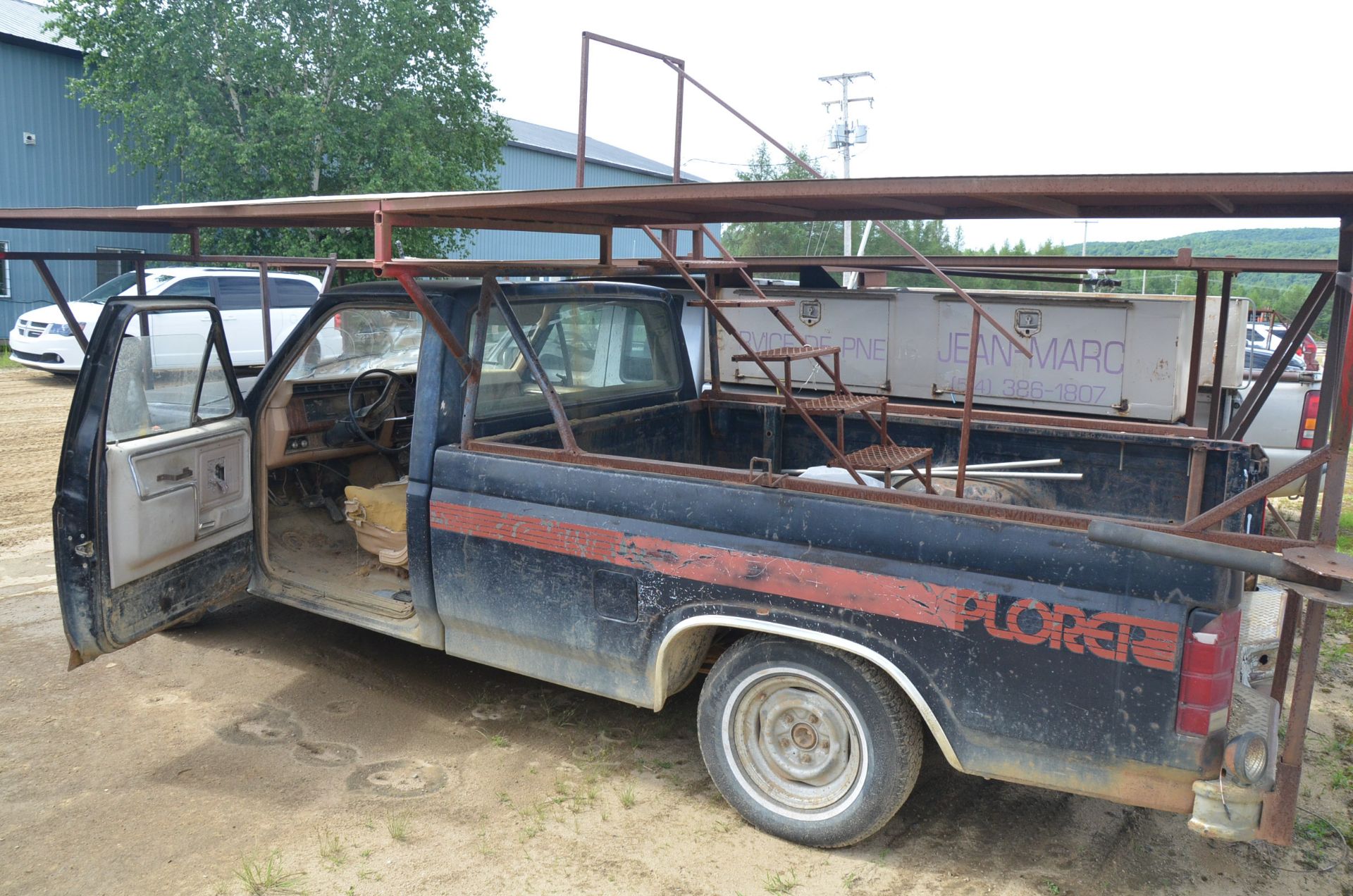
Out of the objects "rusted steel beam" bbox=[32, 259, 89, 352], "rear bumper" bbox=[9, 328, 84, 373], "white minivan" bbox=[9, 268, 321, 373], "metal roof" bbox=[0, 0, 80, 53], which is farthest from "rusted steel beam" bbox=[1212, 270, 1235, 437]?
"metal roof" bbox=[0, 0, 80, 53]

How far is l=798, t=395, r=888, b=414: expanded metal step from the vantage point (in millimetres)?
3975

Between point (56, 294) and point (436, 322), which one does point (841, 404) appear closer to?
point (436, 322)

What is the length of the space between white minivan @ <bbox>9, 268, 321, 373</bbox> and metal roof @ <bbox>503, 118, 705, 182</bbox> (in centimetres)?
1382

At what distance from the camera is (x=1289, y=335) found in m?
3.88

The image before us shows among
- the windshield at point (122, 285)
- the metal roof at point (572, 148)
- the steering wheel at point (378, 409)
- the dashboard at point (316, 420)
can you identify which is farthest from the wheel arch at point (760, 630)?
the metal roof at point (572, 148)

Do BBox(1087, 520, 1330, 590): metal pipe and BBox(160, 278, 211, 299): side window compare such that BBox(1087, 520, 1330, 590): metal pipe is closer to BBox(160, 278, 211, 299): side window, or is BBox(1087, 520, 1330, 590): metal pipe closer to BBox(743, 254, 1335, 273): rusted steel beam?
BBox(743, 254, 1335, 273): rusted steel beam

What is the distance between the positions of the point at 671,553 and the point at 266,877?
61.2 inches

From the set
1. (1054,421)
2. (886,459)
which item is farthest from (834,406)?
(1054,421)

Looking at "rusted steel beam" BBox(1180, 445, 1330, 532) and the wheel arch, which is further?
the wheel arch

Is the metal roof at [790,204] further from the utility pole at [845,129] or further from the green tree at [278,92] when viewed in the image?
the utility pole at [845,129]

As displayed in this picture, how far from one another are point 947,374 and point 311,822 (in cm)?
647

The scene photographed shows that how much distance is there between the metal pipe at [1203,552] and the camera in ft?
7.92

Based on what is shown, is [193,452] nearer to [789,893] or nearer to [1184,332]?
[789,893]

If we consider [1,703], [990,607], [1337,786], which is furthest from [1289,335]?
[1,703]
